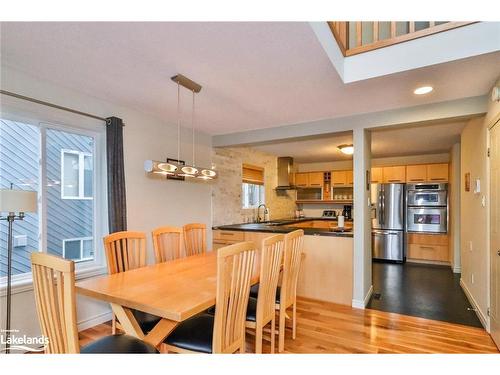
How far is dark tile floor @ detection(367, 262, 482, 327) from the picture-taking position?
3.14 m

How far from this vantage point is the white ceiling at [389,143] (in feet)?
13.3

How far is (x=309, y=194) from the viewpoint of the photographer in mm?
7336

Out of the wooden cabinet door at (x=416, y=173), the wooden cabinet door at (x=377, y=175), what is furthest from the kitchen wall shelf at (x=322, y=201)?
the wooden cabinet door at (x=416, y=173)

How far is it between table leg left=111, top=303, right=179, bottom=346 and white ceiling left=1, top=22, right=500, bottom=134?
5.52ft

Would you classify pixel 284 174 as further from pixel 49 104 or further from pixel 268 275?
pixel 49 104

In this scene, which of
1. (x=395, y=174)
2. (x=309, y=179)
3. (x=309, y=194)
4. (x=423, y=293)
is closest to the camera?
(x=423, y=293)

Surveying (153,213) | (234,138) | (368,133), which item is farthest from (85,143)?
(368,133)

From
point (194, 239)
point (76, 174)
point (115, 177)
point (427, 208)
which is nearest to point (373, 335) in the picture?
point (194, 239)

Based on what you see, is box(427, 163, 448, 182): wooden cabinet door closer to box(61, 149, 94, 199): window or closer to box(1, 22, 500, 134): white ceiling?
box(1, 22, 500, 134): white ceiling

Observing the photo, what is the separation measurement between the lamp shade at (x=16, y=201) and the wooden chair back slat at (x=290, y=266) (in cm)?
189

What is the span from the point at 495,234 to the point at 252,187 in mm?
3900

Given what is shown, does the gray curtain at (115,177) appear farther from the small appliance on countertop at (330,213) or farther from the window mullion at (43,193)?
the small appliance on countertop at (330,213)

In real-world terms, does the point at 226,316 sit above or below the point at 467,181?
below
